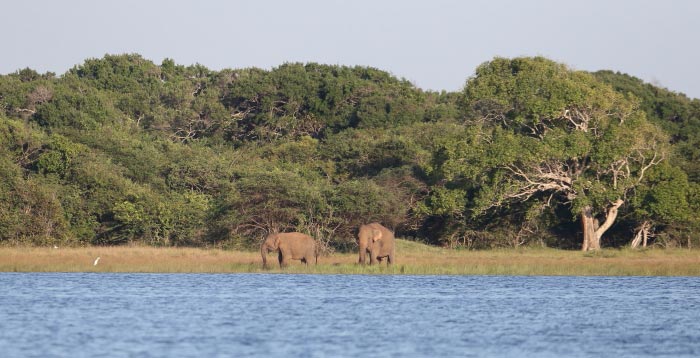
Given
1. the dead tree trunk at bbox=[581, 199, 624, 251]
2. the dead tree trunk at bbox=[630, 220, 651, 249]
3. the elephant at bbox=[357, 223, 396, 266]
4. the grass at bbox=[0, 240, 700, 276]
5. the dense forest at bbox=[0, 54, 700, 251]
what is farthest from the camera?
the dead tree trunk at bbox=[630, 220, 651, 249]

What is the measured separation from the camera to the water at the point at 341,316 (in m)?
20.9

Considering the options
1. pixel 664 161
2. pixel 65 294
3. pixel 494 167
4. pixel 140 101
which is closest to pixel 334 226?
pixel 494 167

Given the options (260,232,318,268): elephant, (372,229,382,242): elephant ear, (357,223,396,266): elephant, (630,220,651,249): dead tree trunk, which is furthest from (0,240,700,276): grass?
(630,220,651,249): dead tree trunk

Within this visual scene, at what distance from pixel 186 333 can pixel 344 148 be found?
33510mm

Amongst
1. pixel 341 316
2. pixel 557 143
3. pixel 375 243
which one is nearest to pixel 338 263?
pixel 375 243

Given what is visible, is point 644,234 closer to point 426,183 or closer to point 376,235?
point 426,183

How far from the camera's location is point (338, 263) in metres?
38.8

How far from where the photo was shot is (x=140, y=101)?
71.1m

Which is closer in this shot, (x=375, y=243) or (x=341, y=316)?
(x=341, y=316)

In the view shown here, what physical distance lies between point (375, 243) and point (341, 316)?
13282 mm

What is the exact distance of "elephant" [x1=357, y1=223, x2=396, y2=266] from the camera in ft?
126

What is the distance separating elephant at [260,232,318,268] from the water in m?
1.08

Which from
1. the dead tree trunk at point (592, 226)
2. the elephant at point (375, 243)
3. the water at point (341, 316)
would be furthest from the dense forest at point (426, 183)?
the water at point (341, 316)

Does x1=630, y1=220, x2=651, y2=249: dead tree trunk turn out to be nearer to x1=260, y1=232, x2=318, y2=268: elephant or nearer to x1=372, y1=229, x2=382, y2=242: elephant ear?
x1=372, y1=229, x2=382, y2=242: elephant ear
